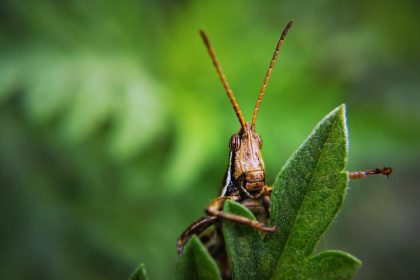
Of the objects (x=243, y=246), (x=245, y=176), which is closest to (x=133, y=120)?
(x=245, y=176)

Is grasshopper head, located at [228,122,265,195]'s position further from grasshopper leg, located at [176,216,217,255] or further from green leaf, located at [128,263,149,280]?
green leaf, located at [128,263,149,280]

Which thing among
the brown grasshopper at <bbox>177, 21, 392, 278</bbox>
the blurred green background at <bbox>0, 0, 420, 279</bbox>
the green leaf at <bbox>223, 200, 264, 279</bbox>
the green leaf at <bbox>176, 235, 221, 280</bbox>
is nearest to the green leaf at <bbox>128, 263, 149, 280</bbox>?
the green leaf at <bbox>176, 235, 221, 280</bbox>

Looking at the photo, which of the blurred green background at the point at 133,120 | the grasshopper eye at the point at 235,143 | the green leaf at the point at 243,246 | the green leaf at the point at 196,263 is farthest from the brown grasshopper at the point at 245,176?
the blurred green background at the point at 133,120

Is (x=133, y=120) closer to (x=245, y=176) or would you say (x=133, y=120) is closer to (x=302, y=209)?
(x=245, y=176)

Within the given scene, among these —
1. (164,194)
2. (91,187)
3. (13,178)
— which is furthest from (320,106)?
(13,178)

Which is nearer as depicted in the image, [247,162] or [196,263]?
[196,263]

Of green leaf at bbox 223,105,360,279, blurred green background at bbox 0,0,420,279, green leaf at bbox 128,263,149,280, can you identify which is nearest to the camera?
green leaf at bbox 128,263,149,280
